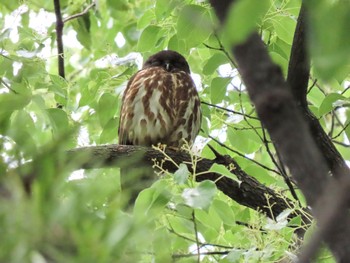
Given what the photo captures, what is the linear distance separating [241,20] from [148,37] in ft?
9.92

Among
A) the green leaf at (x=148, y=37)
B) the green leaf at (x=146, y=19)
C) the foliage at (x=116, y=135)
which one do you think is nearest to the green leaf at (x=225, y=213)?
the foliage at (x=116, y=135)

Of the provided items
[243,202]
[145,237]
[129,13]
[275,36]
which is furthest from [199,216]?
[129,13]

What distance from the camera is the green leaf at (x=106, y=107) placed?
13.6ft

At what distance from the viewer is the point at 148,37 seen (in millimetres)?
3973

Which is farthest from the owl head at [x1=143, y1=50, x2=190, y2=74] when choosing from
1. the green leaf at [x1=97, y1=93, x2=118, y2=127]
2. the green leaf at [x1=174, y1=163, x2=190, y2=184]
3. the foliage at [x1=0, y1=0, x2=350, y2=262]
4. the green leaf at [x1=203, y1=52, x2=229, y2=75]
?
the green leaf at [x1=174, y1=163, x2=190, y2=184]

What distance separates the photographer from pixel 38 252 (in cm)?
98

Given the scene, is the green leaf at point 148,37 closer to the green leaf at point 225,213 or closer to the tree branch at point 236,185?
the tree branch at point 236,185

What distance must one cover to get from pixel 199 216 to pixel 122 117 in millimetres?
1412

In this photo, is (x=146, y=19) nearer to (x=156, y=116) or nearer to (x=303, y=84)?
(x=156, y=116)

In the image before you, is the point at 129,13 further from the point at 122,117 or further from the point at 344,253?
the point at 344,253

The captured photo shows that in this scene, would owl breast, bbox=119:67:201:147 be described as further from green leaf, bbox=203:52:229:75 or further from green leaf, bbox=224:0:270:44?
green leaf, bbox=224:0:270:44

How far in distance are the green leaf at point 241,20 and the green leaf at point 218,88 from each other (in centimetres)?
272

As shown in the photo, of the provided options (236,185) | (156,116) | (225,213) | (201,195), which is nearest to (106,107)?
(156,116)

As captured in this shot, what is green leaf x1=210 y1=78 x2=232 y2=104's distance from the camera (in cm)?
372
